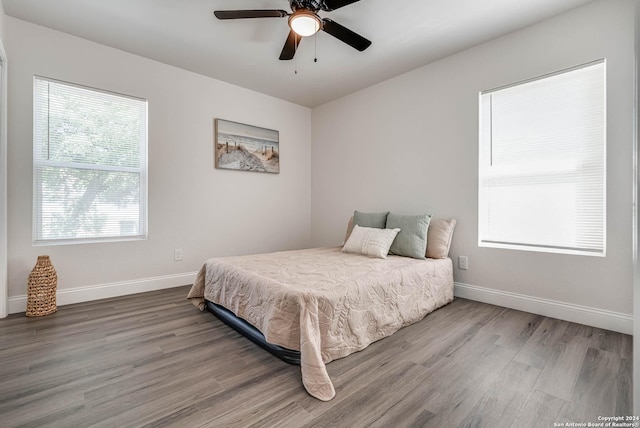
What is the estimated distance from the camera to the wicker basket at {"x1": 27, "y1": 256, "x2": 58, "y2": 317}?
97.7 inches

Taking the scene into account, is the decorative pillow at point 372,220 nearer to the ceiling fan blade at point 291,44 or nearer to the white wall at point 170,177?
the white wall at point 170,177

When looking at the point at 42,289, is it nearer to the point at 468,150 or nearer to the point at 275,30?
the point at 275,30

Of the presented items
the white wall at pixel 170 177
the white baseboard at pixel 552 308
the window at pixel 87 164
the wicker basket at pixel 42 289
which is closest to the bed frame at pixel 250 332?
the white wall at pixel 170 177

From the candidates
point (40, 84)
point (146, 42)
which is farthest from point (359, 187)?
point (40, 84)

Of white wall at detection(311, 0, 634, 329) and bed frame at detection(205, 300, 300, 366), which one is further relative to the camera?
white wall at detection(311, 0, 634, 329)

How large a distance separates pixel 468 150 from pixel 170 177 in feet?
11.1

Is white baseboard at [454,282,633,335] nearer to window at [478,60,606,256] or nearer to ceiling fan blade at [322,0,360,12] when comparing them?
window at [478,60,606,256]

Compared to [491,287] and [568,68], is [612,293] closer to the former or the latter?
[491,287]

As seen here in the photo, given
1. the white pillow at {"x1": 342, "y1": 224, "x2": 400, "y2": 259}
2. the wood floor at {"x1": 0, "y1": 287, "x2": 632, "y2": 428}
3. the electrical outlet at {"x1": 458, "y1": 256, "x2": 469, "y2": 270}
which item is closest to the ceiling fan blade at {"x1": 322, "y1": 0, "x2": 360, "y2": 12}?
the white pillow at {"x1": 342, "y1": 224, "x2": 400, "y2": 259}

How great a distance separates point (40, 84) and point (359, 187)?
3607 millimetres

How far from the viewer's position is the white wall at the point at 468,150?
2.17 meters

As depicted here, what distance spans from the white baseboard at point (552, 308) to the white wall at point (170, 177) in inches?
105

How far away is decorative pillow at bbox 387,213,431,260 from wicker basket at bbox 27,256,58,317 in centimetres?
322

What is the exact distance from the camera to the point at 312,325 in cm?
167
